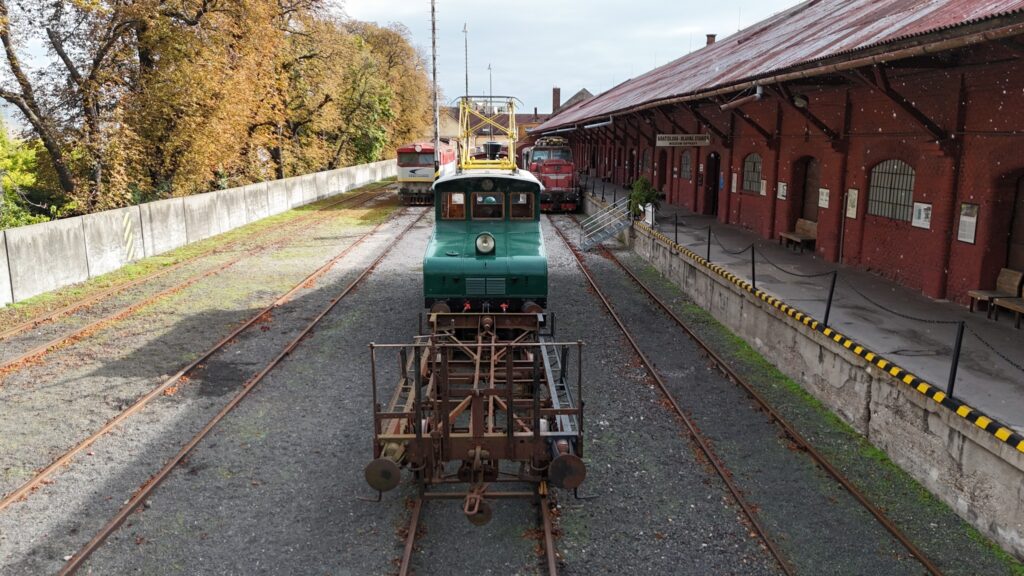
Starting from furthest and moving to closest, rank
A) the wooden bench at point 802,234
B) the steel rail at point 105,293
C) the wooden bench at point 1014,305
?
the wooden bench at point 802,234 < the steel rail at point 105,293 < the wooden bench at point 1014,305

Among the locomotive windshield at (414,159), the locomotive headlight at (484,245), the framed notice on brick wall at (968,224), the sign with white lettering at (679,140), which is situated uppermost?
the sign with white lettering at (679,140)

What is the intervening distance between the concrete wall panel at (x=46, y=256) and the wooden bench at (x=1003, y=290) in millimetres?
17452

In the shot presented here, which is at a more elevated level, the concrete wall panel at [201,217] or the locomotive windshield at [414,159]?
the locomotive windshield at [414,159]

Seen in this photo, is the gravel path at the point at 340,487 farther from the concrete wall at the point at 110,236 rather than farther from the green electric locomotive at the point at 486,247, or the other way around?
the concrete wall at the point at 110,236

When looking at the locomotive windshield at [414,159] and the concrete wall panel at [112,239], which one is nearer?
the concrete wall panel at [112,239]

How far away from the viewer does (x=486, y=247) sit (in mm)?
10945

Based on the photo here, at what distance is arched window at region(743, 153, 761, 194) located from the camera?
765 inches

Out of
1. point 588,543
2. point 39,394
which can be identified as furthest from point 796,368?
point 39,394

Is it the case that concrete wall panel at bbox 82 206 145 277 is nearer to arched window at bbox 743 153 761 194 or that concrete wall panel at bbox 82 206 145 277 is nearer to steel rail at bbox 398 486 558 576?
steel rail at bbox 398 486 558 576

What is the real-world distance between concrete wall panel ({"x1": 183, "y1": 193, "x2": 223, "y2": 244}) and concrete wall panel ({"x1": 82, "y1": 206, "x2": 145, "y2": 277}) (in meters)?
3.19

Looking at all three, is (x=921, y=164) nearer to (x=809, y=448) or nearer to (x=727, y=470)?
(x=809, y=448)

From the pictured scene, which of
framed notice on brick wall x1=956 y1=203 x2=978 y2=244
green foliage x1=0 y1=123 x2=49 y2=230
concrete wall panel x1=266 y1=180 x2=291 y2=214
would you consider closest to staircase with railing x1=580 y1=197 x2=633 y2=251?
framed notice on brick wall x1=956 y1=203 x2=978 y2=244

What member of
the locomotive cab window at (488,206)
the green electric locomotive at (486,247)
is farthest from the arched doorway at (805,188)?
the locomotive cab window at (488,206)

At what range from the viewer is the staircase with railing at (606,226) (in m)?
23.0
